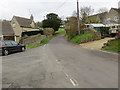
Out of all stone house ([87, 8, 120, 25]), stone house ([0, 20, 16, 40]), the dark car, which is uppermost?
stone house ([87, 8, 120, 25])

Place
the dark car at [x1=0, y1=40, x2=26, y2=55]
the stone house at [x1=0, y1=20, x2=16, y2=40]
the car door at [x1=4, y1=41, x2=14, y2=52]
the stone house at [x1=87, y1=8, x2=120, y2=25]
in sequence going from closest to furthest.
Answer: the dark car at [x1=0, y1=40, x2=26, y2=55], the car door at [x1=4, y1=41, x2=14, y2=52], the stone house at [x1=0, y1=20, x2=16, y2=40], the stone house at [x1=87, y1=8, x2=120, y2=25]

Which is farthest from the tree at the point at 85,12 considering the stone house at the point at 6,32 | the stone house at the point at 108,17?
the stone house at the point at 6,32

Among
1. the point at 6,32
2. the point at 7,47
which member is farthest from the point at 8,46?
the point at 6,32

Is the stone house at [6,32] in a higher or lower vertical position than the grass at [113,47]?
higher

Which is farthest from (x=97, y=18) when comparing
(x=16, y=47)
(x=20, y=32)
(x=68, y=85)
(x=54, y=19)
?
(x=68, y=85)

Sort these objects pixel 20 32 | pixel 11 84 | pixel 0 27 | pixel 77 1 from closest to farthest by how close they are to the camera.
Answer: pixel 11 84 < pixel 77 1 < pixel 0 27 < pixel 20 32

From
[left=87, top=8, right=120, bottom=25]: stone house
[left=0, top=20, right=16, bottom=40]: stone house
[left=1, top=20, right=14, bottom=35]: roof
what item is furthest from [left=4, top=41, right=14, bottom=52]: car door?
[left=87, top=8, right=120, bottom=25]: stone house

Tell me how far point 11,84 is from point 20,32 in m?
42.6

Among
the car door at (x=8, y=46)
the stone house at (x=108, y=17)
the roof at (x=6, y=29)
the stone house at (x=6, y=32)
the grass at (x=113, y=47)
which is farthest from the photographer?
the stone house at (x=108, y=17)

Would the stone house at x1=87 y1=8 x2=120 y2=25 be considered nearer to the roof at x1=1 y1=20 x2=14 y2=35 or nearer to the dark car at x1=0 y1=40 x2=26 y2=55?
the roof at x1=1 y1=20 x2=14 y2=35

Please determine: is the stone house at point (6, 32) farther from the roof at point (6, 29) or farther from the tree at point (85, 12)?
the tree at point (85, 12)

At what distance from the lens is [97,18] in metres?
64.6

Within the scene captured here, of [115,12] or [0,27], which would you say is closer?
[0,27]

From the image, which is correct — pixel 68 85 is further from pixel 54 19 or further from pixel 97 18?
pixel 97 18
